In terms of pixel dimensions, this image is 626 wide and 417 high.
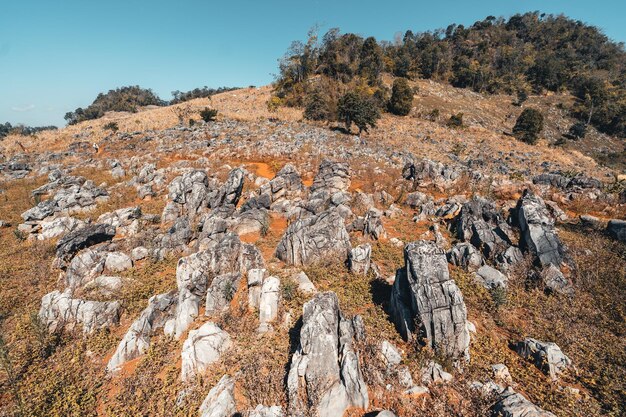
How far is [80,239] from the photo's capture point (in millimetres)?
15336

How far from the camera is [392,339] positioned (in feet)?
31.0

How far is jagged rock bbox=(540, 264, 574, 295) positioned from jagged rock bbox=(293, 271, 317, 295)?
1042 centimetres

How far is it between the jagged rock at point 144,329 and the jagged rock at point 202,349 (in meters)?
1.99

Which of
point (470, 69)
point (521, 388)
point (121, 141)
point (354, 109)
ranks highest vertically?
point (470, 69)

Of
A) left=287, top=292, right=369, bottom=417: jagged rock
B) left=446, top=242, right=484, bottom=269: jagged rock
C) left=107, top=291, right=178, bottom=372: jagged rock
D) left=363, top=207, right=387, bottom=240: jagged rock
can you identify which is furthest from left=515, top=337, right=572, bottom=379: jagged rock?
left=107, top=291, right=178, bottom=372: jagged rock

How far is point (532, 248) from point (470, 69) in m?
91.2

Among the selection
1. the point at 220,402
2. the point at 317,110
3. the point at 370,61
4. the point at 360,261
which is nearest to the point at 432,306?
the point at 360,261

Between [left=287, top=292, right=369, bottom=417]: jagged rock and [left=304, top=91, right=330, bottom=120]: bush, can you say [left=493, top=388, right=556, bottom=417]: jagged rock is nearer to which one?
[left=287, top=292, right=369, bottom=417]: jagged rock

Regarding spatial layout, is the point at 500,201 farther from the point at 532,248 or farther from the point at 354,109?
the point at 354,109

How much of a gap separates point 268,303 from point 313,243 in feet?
14.9

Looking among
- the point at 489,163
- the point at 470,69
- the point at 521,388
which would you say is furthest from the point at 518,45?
the point at 521,388

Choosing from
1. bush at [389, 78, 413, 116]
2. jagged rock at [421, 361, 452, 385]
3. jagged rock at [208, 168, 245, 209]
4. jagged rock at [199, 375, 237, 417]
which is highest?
bush at [389, 78, 413, 116]

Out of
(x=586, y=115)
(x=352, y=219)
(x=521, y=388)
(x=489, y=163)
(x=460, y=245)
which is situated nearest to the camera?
(x=521, y=388)

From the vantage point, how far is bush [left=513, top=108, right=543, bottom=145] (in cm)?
4922
